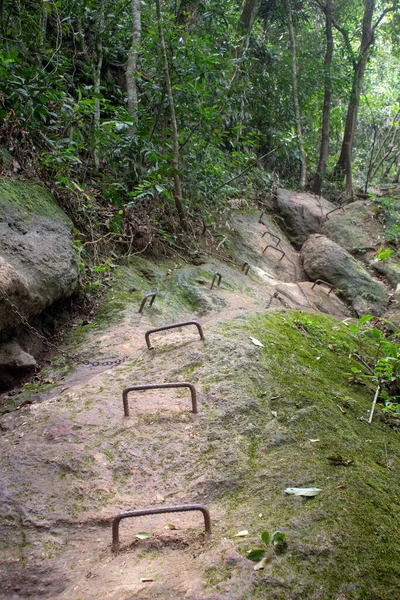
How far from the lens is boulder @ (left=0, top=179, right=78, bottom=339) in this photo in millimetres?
4195

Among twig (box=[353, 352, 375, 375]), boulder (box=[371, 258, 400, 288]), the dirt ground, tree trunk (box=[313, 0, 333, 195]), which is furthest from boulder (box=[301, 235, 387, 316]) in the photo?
the dirt ground

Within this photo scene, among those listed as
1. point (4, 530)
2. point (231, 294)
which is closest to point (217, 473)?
point (4, 530)

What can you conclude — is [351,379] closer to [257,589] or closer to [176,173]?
[257,589]

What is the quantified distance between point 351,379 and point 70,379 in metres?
2.48

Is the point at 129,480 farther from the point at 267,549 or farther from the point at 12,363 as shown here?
the point at 12,363

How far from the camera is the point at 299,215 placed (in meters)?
12.3

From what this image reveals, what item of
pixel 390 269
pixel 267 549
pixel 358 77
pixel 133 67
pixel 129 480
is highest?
pixel 358 77

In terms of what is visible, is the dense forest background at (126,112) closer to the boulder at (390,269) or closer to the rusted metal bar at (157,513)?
the boulder at (390,269)

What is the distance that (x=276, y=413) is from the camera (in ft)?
10.9

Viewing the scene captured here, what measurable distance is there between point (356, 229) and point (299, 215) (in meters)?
1.45

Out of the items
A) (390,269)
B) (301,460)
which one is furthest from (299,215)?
(301,460)

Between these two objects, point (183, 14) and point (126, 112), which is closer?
point (126, 112)

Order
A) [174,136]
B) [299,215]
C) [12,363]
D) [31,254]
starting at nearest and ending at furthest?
[12,363]
[31,254]
[174,136]
[299,215]

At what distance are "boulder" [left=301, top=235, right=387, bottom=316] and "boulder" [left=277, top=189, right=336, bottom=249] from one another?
1748mm
